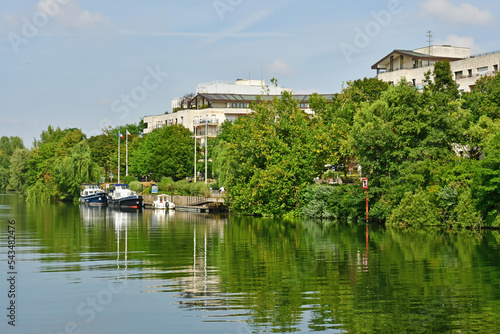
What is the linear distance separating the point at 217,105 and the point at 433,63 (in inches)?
2268

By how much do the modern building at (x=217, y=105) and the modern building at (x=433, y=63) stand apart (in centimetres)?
3642

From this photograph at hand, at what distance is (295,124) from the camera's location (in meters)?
73.4

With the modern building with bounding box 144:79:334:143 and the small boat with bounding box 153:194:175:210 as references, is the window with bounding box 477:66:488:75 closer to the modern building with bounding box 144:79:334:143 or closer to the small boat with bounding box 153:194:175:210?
the small boat with bounding box 153:194:175:210

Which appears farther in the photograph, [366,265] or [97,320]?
[366,265]

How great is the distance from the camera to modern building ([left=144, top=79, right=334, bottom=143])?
14025 cm

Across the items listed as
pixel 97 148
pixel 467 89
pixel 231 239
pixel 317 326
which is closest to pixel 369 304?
pixel 317 326

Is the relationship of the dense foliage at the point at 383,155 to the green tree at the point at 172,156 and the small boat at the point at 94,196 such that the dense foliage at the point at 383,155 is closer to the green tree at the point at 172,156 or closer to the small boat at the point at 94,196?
the small boat at the point at 94,196

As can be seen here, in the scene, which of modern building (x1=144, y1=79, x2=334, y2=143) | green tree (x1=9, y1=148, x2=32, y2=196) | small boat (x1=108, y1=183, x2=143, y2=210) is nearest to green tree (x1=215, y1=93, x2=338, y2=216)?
small boat (x1=108, y1=183, x2=143, y2=210)

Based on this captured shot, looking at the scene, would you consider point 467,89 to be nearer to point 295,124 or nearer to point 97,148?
point 295,124

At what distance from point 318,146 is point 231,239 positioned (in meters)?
27.6

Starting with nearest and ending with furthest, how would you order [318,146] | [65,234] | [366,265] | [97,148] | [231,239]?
[366,265]
[231,239]
[65,234]
[318,146]
[97,148]

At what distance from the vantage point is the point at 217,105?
14425cm

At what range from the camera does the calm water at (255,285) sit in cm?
1906

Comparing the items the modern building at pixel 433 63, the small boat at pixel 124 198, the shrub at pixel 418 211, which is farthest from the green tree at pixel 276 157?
the small boat at pixel 124 198
